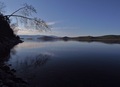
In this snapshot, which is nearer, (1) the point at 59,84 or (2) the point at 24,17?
(2) the point at 24,17

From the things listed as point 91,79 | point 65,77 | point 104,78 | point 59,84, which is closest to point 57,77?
point 65,77

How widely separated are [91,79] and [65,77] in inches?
104

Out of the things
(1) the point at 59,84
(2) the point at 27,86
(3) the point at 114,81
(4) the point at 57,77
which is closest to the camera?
(2) the point at 27,86

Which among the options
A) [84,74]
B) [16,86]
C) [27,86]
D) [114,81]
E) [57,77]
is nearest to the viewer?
[16,86]

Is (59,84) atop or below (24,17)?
below

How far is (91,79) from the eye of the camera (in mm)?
17047

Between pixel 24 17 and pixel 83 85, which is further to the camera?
pixel 83 85

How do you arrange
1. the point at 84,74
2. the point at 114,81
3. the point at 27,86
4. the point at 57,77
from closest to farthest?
the point at 27,86 → the point at 114,81 → the point at 57,77 → the point at 84,74

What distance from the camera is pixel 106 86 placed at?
14.8 m

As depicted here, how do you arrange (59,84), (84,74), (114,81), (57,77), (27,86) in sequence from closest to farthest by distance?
(27,86)
(59,84)
(114,81)
(57,77)
(84,74)

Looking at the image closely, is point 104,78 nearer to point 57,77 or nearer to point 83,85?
point 83,85

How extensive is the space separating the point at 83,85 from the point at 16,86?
585 centimetres

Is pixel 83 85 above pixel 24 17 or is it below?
below

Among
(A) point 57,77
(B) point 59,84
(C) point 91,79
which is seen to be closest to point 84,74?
(C) point 91,79
